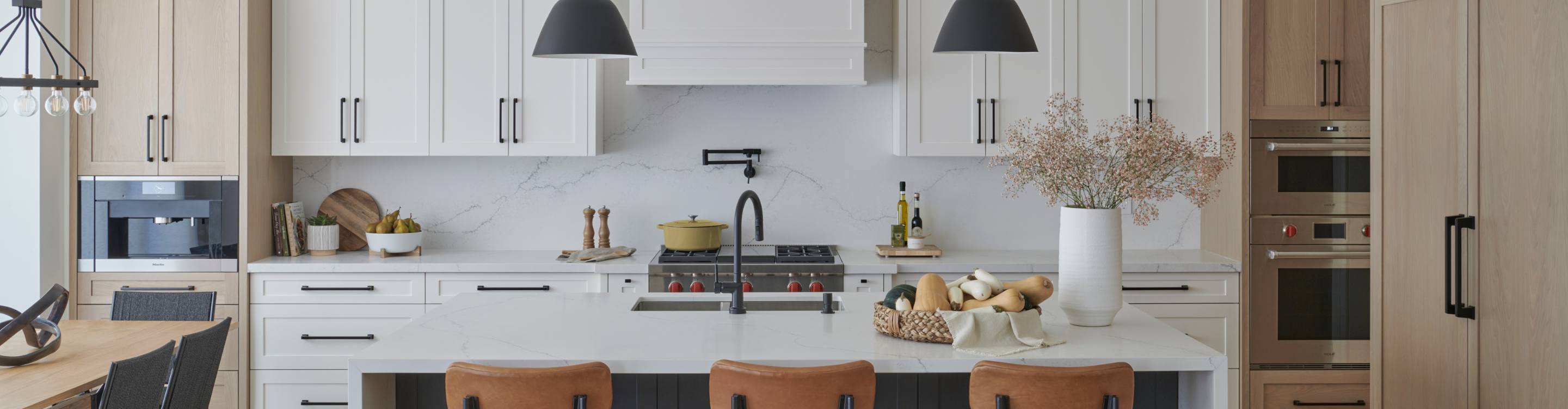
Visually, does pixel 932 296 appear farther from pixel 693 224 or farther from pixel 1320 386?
pixel 1320 386

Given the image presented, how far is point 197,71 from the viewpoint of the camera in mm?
3961

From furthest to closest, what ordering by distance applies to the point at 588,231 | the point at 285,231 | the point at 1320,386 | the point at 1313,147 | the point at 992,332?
the point at 588,231 < the point at 285,231 < the point at 1320,386 < the point at 1313,147 < the point at 992,332

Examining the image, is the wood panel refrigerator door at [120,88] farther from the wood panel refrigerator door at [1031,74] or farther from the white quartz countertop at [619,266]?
the wood panel refrigerator door at [1031,74]

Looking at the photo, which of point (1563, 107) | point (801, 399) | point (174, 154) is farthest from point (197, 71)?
point (1563, 107)

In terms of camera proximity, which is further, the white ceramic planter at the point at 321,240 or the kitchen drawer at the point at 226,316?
the white ceramic planter at the point at 321,240

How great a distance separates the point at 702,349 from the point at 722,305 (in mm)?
702

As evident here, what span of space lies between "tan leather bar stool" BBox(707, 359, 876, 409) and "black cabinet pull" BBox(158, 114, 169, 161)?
121 inches

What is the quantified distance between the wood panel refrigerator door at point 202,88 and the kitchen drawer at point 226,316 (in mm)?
547

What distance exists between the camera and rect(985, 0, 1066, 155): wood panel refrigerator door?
162 inches

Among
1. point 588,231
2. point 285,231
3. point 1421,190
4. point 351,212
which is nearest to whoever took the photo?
point 1421,190

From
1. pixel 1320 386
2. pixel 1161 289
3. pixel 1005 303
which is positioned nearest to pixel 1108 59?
pixel 1161 289

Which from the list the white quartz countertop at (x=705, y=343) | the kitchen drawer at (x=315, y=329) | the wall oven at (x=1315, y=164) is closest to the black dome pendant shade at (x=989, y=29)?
the white quartz countertop at (x=705, y=343)

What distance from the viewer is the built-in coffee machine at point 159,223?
399 centimetres

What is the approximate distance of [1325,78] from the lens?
395 cm
